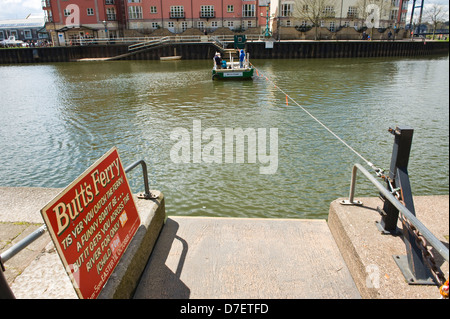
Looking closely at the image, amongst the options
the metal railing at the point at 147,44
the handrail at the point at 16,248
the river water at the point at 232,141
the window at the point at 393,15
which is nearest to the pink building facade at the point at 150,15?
the metal railing at the point at 147,44

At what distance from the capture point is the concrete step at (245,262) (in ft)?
13.0

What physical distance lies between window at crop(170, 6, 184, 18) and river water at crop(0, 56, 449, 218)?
5084 cm

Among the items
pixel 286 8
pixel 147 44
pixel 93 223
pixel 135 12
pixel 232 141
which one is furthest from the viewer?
pixel 135 12

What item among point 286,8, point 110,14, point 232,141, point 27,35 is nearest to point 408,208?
point 232,141

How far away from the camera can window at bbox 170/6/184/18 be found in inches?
2815

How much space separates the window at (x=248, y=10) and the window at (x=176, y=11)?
1308cm

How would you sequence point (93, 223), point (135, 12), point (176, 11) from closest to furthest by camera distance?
point (93, 223) < point (135, 12) < point (176, 11)

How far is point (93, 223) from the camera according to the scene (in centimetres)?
356

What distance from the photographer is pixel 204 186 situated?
30.6ft

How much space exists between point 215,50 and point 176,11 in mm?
23243

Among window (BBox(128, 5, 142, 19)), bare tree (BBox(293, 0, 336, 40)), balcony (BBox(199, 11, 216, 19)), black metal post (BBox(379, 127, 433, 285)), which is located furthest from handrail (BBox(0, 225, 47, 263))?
window (BBox(128, 5, 142, 19))

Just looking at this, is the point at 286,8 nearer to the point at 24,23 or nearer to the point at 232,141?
the point at 232,141

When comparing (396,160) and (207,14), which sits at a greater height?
(207,14)

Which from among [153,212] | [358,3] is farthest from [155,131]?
[358,3]
